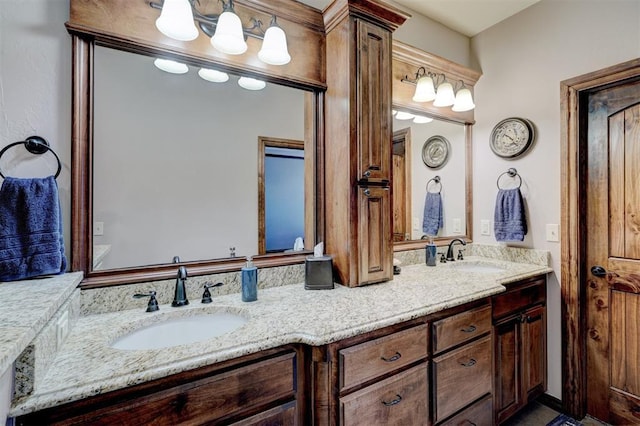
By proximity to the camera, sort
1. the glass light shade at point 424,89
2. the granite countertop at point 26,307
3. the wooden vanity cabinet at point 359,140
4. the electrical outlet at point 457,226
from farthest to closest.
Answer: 1. the electrical outlet at point 457,226
2. the glass light shade at point 424,89
3. the wooden vanity cabinet at point 359,140
4. the granite countertop at point 26,307

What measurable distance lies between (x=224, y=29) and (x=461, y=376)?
1.91 meters

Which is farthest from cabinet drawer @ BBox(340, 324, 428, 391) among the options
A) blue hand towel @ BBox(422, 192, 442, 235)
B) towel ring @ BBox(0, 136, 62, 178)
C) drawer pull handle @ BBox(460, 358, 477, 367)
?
towel ring @ BBox(0, 136, 62, 178)

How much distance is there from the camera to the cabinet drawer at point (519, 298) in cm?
172

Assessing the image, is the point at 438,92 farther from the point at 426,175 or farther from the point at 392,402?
the point at 392,402

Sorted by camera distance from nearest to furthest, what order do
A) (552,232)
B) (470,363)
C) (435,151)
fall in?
(470,363) → (552,232) → (435,151)

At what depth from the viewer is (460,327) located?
1451 mm

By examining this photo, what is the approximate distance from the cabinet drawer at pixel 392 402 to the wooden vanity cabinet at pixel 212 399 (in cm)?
19

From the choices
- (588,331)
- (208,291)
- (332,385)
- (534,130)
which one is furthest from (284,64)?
(588,331)

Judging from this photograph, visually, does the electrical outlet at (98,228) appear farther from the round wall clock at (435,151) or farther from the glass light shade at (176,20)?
the round wall clock at (435,151)

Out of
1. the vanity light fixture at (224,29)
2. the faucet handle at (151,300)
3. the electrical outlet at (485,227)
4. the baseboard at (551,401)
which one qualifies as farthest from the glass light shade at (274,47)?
the baseboard at (551,401)

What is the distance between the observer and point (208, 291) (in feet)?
4.51

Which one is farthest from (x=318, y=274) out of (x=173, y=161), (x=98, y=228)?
(x=98, y=228)

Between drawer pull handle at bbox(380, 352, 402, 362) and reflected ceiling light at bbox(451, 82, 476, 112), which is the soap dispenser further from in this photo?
reflected ceiling light at bbox(451, 82, 476, 112)

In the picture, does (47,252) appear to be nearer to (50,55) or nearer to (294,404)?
(50,55)
